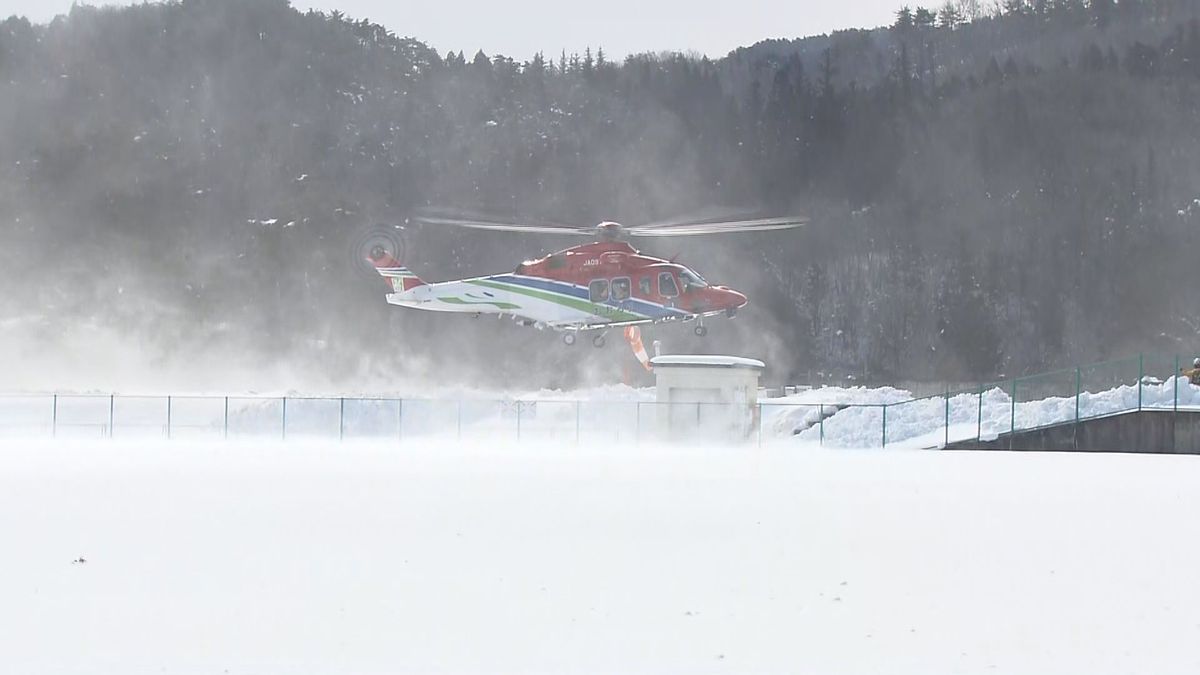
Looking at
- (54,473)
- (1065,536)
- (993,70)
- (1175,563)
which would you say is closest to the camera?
(1175,563)

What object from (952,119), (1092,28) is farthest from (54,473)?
(1092,28)

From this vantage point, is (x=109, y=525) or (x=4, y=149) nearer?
(x=109, y=525)

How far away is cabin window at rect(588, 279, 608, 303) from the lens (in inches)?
1455

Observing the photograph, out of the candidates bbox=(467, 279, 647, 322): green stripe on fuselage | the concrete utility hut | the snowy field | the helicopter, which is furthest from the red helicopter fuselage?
the snowy field

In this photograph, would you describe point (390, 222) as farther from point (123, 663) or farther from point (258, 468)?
point (123, 663)

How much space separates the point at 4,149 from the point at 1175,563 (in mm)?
104147

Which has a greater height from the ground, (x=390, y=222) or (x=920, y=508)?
(x=390, y=222)

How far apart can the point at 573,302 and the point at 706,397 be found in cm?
464

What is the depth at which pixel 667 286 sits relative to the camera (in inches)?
1426

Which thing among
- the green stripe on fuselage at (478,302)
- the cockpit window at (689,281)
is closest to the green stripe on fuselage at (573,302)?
the green stripe on fuselage at (478,302)

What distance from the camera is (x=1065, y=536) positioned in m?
13.6

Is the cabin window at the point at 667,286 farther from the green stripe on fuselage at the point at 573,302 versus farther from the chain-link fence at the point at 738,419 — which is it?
the chain-link fence at the point at 738,419

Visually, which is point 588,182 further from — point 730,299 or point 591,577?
point 591,577

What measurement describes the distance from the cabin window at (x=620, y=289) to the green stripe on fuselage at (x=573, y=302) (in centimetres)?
35
